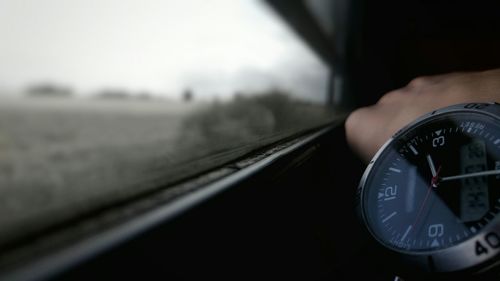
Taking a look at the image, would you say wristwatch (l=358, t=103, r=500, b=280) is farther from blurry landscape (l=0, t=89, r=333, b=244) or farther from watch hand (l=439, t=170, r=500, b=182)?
blurry landscape (l=0, t=89, r=333, b=244)

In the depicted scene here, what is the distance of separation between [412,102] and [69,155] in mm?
775

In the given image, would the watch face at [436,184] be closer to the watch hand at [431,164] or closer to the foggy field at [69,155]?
the watch hand at [431,164]

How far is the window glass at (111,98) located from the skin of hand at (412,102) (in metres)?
0.28

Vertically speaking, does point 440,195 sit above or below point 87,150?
below

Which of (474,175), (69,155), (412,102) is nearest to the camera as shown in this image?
(69,155)

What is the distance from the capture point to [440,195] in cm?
75

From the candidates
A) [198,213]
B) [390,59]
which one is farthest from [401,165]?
[390,59]

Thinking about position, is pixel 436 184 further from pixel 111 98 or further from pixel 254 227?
pixel 111 98

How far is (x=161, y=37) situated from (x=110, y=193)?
0.26 metres

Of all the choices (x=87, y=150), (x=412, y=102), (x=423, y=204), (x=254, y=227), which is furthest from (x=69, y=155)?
(x=412, y=102)

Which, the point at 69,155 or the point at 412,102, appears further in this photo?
the point at 412,102

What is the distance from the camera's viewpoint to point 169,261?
0.52 metres

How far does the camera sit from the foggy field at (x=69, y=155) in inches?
18.1

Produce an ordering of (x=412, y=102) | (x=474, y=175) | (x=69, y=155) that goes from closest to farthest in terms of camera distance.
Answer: (x=69, y=155), (x=474, y=175), (x=412, y=102)
